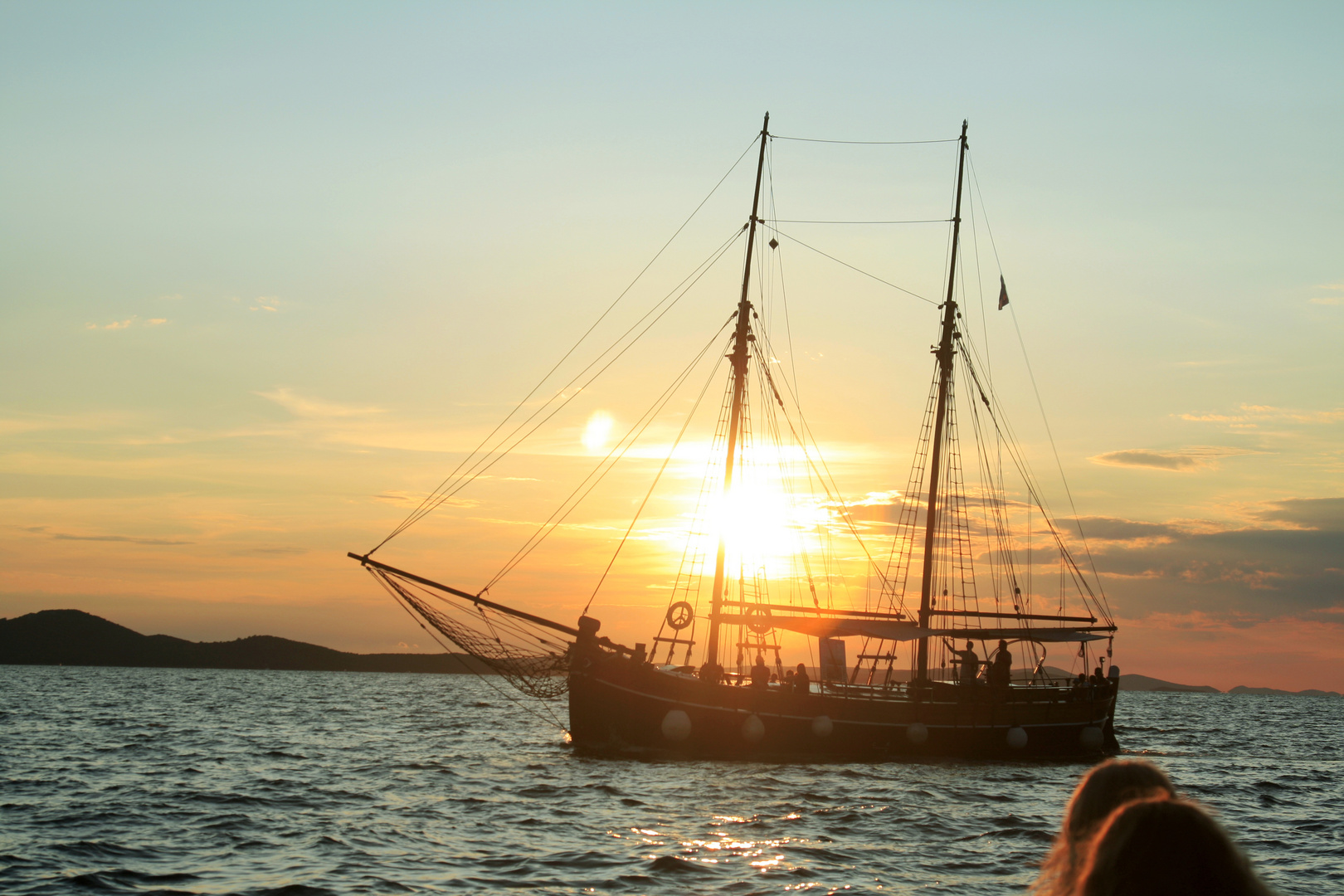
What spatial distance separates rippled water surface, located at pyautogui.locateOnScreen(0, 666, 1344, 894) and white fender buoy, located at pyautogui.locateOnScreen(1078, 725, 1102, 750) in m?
2.53

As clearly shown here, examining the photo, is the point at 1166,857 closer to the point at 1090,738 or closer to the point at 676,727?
the point at 676,727

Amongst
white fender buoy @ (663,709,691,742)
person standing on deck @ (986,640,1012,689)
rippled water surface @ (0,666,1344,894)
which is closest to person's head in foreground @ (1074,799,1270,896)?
rippled water surface @ (0,666,1344,894)

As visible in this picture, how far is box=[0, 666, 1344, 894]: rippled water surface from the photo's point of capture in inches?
776

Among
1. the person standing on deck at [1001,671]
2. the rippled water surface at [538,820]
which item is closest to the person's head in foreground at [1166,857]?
the rippled water surface at [538,820]

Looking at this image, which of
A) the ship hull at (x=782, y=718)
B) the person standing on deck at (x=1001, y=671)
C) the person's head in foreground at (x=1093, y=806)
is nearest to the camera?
the person's head in foreground at (x=1093, y=806)

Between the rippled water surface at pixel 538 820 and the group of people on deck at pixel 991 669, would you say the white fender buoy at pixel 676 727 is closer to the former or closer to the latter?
the rippled water surface at pixel 538 820

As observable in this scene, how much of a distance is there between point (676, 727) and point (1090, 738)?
19.7 m

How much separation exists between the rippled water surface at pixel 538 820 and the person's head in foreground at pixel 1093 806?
15.5 m

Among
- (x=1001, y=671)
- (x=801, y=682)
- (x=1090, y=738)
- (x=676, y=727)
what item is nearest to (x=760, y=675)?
(x=801, y=682)

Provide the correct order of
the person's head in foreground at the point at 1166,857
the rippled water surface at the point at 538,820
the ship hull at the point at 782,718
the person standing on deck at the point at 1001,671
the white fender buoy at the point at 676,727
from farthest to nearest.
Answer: the person standing on deck at the point at 1001,671
the ship hull at the point at 782,718
the white fender buoy at the point at 676,727
the rippled water surface at the point at 538,820
the person's head in foreground at the point at 1166,857

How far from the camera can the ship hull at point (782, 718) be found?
37438mm

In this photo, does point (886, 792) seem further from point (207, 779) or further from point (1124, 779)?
point (1124, 779)

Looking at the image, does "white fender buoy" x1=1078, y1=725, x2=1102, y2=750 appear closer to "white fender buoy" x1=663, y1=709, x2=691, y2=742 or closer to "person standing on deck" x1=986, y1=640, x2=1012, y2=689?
"person standing on deck" x1=986, y1=640, x2=1012, y2=689

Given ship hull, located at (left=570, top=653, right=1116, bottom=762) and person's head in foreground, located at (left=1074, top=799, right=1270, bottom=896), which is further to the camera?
ship hull, located at (left=570, top=653, right=1116, bottom=762)
